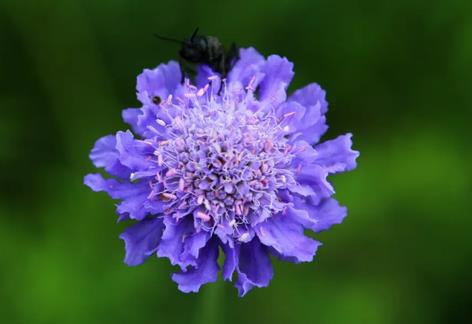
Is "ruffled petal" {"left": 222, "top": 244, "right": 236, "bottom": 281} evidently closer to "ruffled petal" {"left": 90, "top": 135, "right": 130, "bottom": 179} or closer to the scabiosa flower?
the scabiosa flower

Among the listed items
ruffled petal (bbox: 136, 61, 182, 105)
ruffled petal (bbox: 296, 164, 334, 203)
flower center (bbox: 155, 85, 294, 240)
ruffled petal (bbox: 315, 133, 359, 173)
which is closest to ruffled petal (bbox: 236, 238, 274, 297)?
flower center (bbox: 155, 85, 294, 240)

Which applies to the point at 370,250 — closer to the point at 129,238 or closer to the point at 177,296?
the point at 177,296

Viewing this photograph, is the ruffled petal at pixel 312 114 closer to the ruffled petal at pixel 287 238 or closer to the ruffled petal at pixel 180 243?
the ruffled petal at pixel 287 238

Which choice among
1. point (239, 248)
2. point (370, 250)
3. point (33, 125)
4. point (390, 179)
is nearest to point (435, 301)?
point (370, 250)

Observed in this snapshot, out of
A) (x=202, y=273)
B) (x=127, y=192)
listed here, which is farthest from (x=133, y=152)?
(x=202, y=273)

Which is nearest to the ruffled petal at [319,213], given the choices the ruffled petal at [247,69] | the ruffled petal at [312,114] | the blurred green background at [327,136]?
the ruffled petal at [312,114]

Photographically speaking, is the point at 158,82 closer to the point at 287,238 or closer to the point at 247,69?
the point at 247,69
